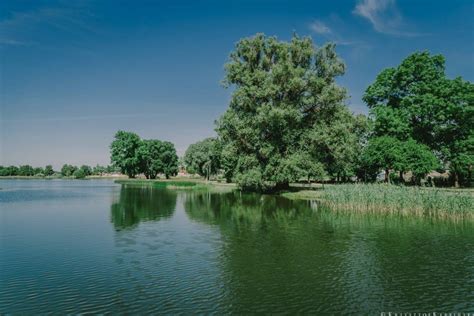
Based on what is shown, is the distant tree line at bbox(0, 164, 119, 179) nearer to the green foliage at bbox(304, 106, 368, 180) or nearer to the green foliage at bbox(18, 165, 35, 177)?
the green foliage at bbox(18, 165, 35, 177)

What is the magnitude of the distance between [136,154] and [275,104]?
7191 cm

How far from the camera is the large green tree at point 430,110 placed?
4784cm

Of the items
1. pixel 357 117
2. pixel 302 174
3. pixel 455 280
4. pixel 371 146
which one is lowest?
pixel 455 280

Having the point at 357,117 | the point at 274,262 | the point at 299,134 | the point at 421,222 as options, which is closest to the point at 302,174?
the point at 299,134

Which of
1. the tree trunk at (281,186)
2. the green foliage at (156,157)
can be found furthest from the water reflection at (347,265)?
the green foliage at (156,157)

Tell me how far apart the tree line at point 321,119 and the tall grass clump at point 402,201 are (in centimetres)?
1236

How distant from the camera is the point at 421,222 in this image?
24938 millimetres

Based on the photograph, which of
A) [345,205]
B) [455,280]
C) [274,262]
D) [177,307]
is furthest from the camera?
[345,205]

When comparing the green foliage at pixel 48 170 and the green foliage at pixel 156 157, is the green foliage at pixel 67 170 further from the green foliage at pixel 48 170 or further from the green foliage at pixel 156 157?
the green foliage at pixel 156 157

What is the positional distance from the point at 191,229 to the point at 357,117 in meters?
33.4

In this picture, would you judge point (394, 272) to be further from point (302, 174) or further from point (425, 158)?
→ point (425, 158)

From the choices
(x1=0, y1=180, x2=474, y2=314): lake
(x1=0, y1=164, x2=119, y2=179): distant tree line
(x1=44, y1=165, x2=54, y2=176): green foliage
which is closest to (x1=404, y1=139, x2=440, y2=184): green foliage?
(x1=0, y1=180, x2=474, y2=314): lake

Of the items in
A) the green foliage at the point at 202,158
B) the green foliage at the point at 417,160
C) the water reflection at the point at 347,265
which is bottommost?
the water reflection at the point at 347,265

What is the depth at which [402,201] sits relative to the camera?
27.8 metres
